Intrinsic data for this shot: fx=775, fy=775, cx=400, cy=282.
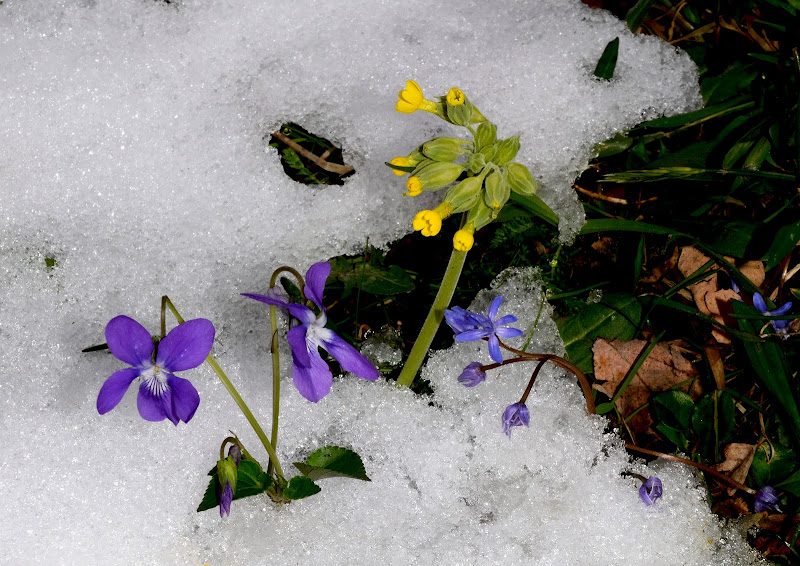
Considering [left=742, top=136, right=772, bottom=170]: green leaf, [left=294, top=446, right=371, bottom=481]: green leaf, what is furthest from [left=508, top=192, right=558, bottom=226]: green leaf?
[left=294, top=446, right=371, bottom=481]: green leaf

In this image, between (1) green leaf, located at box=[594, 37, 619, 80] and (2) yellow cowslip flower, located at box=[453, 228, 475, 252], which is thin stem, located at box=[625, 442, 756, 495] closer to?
(2) yellow cowslip flower, located at box=[453, 228, 475, 252]

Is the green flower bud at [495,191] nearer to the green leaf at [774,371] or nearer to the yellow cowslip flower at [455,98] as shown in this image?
the yellow cowslip flower at [455,98]

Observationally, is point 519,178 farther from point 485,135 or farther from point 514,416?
point 514,416

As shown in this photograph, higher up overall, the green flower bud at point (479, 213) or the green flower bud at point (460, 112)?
the green flower bud at point (460, 112)

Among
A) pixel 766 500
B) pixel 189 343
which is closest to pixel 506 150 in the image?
pixel 189 343

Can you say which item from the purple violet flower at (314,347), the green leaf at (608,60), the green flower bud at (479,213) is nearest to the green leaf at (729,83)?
the green leaf at (608,60)

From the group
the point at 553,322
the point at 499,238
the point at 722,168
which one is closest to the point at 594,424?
the point at 553,322
